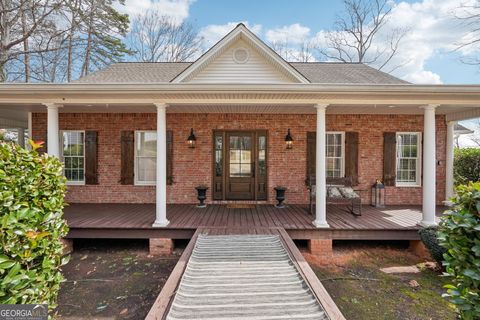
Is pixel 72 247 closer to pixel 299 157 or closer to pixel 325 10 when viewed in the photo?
pixel 299 157

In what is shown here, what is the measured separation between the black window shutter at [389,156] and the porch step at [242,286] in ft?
15.6

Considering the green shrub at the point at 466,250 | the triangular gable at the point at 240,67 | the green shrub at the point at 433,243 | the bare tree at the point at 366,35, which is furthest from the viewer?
the bare tree at the point at 366,35

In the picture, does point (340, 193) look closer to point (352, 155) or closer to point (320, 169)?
point (320, 169)

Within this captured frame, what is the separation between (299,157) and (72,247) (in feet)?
19.6

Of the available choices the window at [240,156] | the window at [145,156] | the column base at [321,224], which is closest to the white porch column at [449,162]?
the column base at [321,224]

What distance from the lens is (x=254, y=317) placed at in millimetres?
2498

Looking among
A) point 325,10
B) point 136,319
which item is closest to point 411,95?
point 136,319

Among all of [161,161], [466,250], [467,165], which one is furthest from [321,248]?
[467,165]

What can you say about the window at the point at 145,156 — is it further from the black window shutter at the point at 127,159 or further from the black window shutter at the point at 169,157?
the black window shutter at the point at 169,157

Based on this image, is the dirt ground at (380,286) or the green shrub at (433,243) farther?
the green shrub at (433,243)

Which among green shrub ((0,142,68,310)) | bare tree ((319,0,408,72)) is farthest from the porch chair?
bare tree ((319,0,408,72))

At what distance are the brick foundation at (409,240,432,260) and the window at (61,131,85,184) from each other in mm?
8655

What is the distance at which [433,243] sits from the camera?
13.9 feet

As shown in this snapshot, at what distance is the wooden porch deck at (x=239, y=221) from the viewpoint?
15.9 feet
